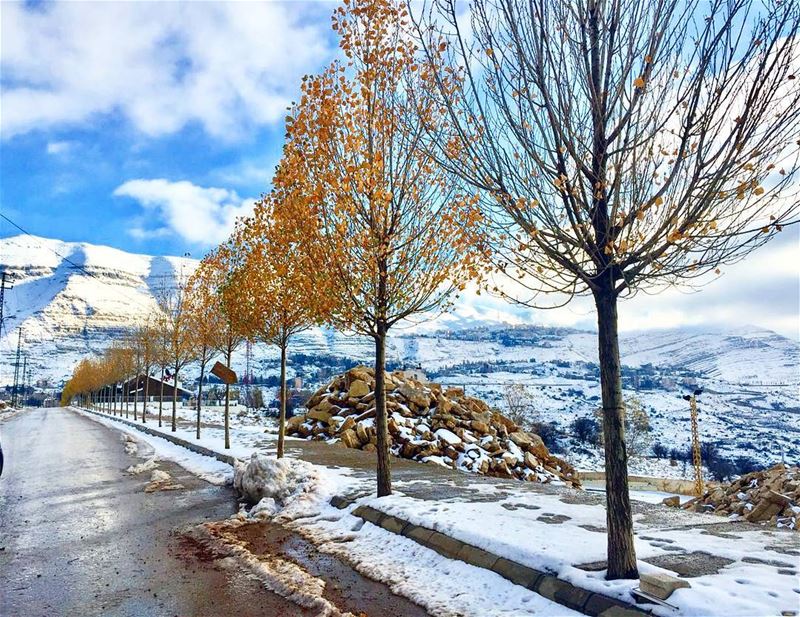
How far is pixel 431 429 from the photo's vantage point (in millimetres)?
17719

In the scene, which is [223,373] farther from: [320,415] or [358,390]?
[358,390]

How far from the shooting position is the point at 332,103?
28.3ft

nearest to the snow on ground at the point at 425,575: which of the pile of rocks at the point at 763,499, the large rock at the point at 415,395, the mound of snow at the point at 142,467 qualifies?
the pile of rocks at the point at 763,499

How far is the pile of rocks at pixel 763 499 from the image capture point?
10.5 m

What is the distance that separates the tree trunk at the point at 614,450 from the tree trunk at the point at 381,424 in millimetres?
4291

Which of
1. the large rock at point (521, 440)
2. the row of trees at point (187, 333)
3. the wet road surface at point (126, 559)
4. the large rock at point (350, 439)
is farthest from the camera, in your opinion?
the row of trees at point (187, 333)

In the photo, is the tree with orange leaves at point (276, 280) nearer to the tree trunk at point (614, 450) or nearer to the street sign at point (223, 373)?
the street sign at point (223, 373)

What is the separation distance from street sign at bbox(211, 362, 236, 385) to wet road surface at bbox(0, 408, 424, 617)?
151 inches

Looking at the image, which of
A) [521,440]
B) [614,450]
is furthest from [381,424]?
[521,440]

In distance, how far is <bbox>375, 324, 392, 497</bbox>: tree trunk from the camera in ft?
28.9

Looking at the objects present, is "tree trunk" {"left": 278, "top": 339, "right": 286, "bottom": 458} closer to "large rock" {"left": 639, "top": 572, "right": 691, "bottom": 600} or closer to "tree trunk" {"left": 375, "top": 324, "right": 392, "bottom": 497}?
"tree trunk" {"left": 375, "top": 324, "right": 392, "bottom": 497}

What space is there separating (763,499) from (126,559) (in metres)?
11.9

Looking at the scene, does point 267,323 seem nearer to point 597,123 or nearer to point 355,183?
point 355,183

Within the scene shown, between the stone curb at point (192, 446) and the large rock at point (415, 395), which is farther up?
the large rock at point (415, 395)
